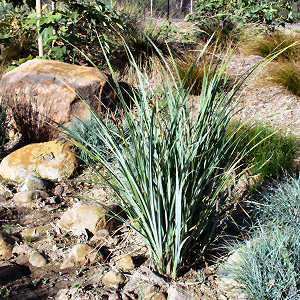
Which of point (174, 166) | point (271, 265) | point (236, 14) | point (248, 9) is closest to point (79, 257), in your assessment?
point (174, 166)

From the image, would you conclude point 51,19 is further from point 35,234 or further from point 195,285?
point 195,285

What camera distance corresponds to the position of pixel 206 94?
254 cm

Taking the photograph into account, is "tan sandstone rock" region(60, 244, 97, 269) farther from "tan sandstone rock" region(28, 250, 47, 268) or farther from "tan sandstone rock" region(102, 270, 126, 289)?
"tan sandstone rock" region(102, 270, 126, 289)

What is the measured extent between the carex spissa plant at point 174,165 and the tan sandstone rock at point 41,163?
1720 mm

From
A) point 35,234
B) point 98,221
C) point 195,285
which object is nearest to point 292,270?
point 195,285

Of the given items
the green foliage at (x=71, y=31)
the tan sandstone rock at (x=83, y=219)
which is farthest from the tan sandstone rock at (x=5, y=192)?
the green foliage at (x=71, y=31)

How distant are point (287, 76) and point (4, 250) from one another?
13.5 feet

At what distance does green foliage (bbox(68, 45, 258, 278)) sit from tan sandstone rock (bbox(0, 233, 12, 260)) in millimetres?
922

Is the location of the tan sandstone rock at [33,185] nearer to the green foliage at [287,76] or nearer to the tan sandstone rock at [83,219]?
the tan sandstone rock at [83,219]

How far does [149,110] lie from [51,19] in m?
3.76

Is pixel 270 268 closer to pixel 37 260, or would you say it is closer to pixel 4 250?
pixel 37 260

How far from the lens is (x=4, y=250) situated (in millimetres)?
3162

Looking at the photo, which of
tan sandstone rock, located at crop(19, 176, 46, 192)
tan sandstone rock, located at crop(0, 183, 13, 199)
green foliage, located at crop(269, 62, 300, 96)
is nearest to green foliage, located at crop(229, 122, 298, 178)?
tan sandstone rock, located at crop(19, 176, 46, 192)

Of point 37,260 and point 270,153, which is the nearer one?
point 37,260
